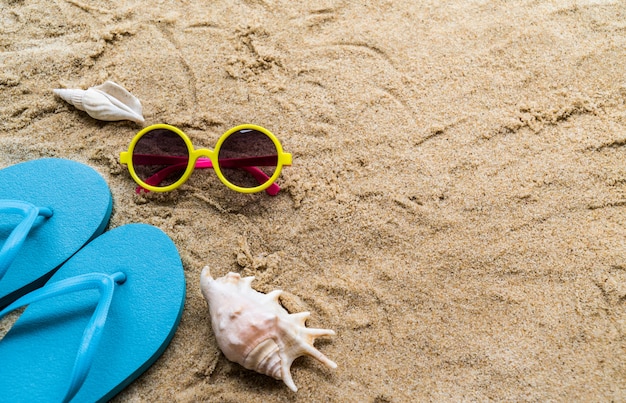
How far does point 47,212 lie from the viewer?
4.27ft

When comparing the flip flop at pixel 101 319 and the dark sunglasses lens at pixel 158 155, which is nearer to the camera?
the flip flop at pixel 101 319

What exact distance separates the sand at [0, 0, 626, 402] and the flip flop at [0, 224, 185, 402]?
0.18ft

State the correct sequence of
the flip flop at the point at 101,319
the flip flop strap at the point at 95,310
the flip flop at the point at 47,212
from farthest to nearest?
the flip flop at the point at 47,212, the flip flop at the point at 101,319, the flip flop strap at the point at 95,310

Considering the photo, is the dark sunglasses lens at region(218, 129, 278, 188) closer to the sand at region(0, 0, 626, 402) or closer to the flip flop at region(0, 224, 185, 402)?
the sand at region(0, 0, 626, 402)

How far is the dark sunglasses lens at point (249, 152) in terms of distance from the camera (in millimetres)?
1275

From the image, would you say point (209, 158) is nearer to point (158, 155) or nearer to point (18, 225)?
point (158, 155)

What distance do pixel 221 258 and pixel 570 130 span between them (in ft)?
3.53

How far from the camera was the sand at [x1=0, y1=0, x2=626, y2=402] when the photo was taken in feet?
3.82

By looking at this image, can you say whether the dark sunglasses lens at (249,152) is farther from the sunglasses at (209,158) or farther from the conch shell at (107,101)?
the conch shell at (107,101)

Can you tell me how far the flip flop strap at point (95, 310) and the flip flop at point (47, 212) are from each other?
0.52 feet

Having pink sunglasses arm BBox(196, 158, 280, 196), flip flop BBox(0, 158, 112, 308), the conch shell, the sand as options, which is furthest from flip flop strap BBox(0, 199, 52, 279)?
pink sunglasses arm BBox(196, 158, 280, 196)

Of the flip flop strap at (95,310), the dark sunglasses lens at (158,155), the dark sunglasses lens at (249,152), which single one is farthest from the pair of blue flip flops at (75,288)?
the dark sunglasses lens at (249,152)

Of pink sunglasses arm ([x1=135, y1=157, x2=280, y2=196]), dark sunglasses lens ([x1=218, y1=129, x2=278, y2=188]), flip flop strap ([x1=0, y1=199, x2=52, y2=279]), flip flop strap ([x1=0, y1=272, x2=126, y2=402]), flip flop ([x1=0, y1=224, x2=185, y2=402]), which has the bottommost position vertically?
flip flop ([x1=0, y1=224, x2=185, y2=402])

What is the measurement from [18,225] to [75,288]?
9.2 inches
